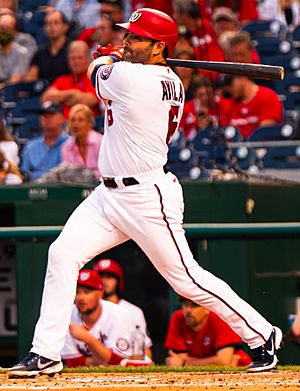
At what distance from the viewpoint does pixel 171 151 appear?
8.44 metres

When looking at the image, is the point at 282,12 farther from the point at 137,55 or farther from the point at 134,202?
the point at 134,202

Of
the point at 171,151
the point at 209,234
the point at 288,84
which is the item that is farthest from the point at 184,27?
the point at 209,234

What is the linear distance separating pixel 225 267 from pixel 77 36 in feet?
12.8

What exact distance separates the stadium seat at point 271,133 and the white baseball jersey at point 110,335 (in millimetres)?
1911

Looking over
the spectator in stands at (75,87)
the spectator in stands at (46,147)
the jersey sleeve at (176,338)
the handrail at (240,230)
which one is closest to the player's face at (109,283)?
the handrail at (240,230)

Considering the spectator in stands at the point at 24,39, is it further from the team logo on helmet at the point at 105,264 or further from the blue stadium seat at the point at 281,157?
the team logo on helmet at the point at 105,264

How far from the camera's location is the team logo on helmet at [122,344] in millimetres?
7199

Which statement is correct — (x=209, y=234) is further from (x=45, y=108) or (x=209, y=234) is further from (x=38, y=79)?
(x=38, y=79)

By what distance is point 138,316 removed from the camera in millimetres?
7516

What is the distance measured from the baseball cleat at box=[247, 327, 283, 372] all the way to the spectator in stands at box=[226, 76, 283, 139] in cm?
353

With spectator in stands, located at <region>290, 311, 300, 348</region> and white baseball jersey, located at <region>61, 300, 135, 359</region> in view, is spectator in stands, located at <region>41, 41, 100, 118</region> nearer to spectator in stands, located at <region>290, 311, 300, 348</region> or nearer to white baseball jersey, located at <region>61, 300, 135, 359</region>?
white baseball jersey, located at <region>61, 300, 135, 359</region>

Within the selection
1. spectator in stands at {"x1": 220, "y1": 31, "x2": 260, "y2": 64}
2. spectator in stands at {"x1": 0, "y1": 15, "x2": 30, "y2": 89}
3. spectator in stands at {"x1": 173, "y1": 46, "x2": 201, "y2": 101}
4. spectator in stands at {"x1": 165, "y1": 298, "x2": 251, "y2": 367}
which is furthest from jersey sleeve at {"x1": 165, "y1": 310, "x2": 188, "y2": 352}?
spectator in stands at {"x1": 0, "y1": 15, "x2": 30, "y2": 89}

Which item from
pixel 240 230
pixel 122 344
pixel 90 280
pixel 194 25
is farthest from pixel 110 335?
pixel 194 25

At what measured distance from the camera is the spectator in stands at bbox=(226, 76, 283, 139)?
8.85m
